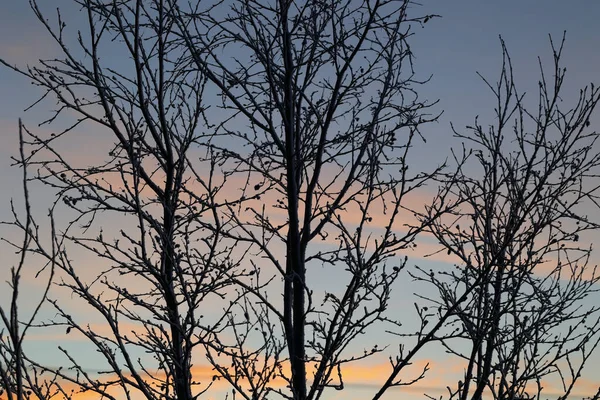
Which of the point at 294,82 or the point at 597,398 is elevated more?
the point at 294,82

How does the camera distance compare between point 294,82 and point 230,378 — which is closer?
point 230,378

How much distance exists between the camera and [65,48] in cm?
716

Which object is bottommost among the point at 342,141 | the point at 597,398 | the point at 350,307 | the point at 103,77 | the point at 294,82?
the point at 597,398

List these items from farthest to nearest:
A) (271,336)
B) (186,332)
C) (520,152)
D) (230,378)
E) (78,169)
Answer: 1. (520,152)
2. (78,169)
3. (271,336)
4. (230,378)
5. (186,332)

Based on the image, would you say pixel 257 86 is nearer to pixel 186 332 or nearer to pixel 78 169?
pixel 78 169

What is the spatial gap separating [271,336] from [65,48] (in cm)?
343

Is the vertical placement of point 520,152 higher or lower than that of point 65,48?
lower

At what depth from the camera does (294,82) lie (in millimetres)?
6590

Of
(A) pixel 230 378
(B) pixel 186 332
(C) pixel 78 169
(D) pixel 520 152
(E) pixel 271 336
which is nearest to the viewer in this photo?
(B) pixel 186 332

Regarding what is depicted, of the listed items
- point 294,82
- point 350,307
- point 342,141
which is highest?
point 294,82

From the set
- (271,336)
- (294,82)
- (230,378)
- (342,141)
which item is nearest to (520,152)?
(342,141)

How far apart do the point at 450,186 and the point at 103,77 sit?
11.2ft

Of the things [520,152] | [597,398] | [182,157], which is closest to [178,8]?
[182,157]

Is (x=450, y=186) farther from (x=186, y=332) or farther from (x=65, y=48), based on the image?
(x=65, y=48)
